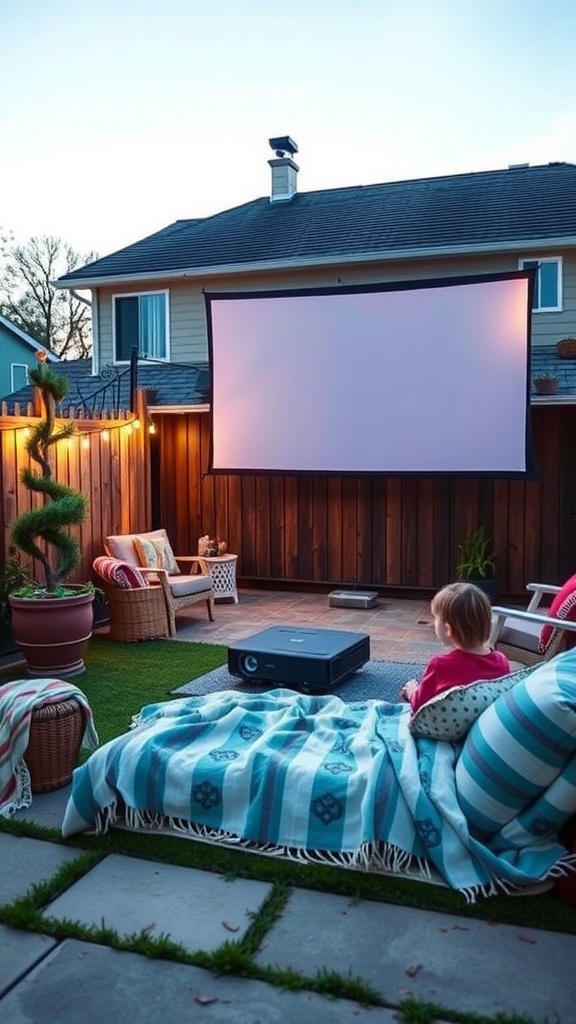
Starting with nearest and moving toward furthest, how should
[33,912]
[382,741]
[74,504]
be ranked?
[33,912] → [382,741] → [74,504]

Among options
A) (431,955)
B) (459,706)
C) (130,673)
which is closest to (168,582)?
(130,673)

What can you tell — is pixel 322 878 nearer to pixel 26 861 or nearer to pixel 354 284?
pixel 26 861

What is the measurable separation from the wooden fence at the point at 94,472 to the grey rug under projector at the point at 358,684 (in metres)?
1.57

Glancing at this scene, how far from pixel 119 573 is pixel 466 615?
357 cm

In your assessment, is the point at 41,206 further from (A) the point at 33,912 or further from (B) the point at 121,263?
(A) the point at 33,912

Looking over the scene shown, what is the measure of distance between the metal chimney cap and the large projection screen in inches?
174

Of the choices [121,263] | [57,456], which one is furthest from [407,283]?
[121,263]

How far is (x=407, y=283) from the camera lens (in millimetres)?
6883

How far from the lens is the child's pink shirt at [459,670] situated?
2.62 metres

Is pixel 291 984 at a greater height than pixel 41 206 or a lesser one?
lesser

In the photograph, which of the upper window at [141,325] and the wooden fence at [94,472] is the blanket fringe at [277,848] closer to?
the wooden fence at [94,472]

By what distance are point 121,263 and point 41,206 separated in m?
7.99

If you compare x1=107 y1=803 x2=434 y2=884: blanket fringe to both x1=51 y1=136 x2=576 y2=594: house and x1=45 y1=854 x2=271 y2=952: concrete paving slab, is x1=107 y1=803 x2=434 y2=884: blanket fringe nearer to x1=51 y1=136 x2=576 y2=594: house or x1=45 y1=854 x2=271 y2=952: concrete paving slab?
x1=45 y1=854 x2=271 y2=952: concrete paving slab

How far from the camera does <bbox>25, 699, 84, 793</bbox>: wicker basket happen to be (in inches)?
117
